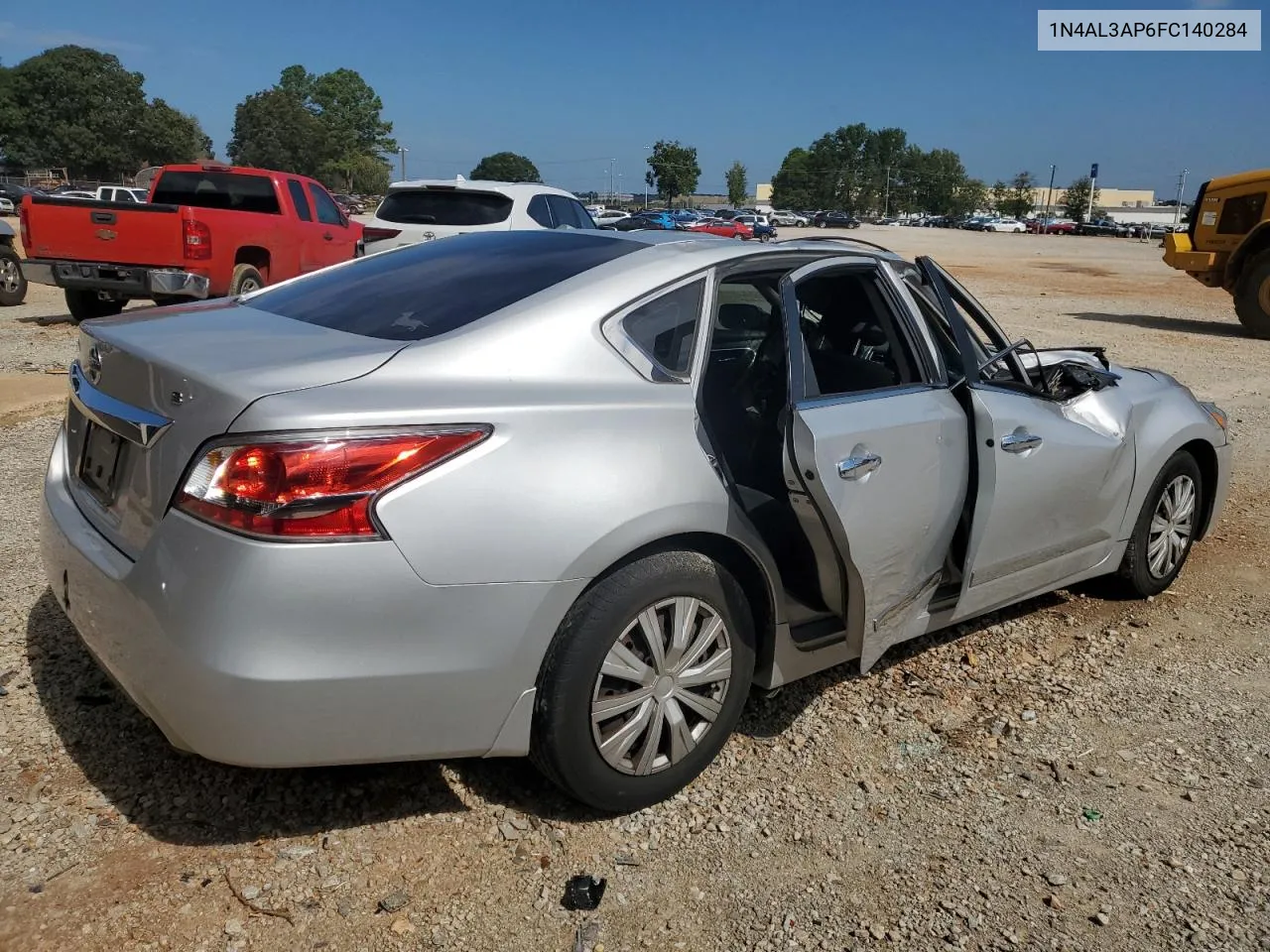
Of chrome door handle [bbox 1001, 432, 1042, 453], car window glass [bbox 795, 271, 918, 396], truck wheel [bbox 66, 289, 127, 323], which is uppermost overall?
car window glass [bbox 795, 271, 918, 396]

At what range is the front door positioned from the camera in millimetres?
3049

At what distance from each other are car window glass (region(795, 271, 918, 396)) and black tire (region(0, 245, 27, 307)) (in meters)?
14.1

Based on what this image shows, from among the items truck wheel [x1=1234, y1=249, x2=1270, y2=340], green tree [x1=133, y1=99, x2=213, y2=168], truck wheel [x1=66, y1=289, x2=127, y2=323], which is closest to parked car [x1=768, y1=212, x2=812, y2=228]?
green tree [x1=133, y1=99, x2=213, y2=168]

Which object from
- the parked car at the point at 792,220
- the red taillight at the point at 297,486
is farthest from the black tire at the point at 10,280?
the parked car at the point at 792,220

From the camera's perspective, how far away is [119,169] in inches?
3378

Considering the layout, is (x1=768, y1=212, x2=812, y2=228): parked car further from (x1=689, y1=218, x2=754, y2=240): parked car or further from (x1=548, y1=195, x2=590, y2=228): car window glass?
(x1=548, y1=195, x2=590, y2=228): car window glass

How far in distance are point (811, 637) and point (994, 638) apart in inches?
57.5

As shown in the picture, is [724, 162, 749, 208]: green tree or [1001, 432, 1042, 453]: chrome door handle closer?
[1001, 432, 1042, 453]: chrome door handle

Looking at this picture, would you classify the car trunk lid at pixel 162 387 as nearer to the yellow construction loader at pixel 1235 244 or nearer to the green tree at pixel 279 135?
the yellow construction loader at pixel 1235 244

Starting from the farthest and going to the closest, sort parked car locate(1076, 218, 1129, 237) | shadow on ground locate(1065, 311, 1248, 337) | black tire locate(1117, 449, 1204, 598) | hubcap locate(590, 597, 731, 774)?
parked car locate(1076, 218, 1129, 237), shadow on ground locate(1065, 311, 1248, 337), black tire locate(1117, 449, 1204, 598), hubcap locate(590, 597, 731, 774)

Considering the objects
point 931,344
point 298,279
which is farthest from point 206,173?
point 931,344

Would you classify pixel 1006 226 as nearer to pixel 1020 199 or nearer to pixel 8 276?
pixel 1020 199

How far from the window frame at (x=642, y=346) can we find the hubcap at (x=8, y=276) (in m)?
14.7

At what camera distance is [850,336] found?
157 inches
